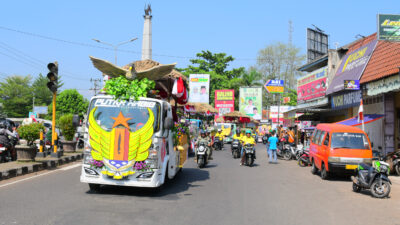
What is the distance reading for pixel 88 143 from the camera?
859cm

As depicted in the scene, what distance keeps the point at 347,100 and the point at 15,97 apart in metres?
75.0

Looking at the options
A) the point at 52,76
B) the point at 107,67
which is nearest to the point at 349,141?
the point at 107,67

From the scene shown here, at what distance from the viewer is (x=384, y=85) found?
15.7 meters

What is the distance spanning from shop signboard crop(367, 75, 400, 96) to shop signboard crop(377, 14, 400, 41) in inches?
67.6

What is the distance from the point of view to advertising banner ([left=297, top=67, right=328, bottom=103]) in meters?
25.8

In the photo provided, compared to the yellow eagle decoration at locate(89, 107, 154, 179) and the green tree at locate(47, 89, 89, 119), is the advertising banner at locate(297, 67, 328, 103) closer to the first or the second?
the yellow eagle decoration at locate(89, 107, 154, 179)

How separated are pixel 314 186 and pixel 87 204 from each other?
23.7 feet

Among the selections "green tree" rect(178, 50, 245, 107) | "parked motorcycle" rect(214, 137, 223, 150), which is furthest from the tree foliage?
"parked motorcycle" rect(214, 137, 223, 150)

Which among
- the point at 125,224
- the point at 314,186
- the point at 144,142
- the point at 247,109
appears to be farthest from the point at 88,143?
the point at 247,109

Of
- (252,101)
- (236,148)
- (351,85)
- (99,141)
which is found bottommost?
(236,148)

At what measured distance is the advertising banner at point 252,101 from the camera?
180ft

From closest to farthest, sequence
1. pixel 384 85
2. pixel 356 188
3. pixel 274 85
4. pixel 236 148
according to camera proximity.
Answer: pixel 356 188, pixel 384 85, pixel 236 148, pixel 274 85

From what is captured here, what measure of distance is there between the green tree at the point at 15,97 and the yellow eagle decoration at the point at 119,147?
256 ft

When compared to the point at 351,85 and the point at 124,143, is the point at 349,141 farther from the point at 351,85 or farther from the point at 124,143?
the point at 124,143
